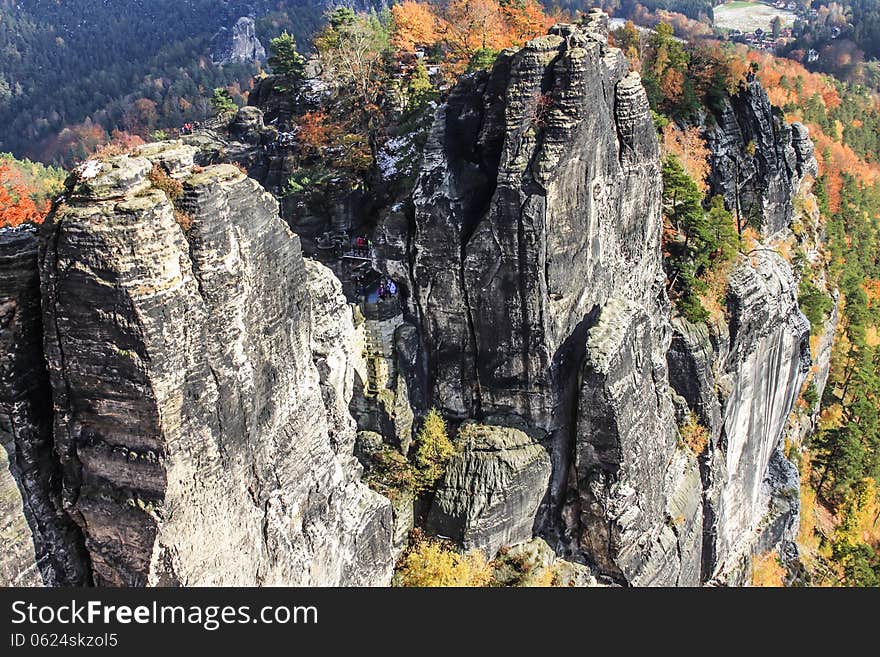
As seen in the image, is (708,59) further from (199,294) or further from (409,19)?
(199,294)

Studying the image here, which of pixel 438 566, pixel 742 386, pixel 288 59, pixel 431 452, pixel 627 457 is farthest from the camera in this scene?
pixel 288 59

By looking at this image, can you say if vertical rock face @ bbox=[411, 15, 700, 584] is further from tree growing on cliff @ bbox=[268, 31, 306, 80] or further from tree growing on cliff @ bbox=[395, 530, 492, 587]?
tree growing on cliff @ bbox=[268, 31, 306, 80]

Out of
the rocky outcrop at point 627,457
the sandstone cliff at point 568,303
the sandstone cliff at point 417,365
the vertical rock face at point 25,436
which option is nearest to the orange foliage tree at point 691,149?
the sandstone cliff at point 417,365

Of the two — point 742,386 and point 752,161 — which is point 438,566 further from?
point 752,161

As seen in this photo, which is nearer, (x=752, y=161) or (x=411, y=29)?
(x=411, y=29)

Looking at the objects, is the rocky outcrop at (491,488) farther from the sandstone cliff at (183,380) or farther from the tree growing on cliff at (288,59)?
the tree growing on cliff at (288,59)

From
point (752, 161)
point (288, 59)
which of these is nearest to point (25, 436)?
point (288, 59)

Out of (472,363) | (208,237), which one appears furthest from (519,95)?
(208,237)

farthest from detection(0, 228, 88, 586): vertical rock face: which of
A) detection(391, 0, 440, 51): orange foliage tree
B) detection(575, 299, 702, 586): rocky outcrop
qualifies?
detection(391, 0, 440, 51): orange foliage tree
